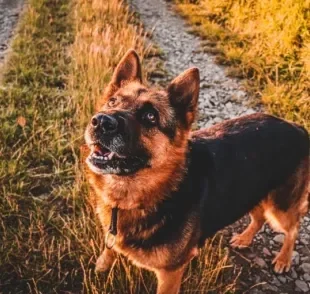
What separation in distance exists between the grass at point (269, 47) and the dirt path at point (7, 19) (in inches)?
132

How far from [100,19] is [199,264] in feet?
17.3

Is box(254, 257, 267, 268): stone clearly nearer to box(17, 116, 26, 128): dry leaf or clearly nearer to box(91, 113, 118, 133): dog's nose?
box(91, 113, 118, 133): dog's nose

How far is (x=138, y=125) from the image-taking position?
259 cm

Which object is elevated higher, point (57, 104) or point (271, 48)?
point (271, 48)

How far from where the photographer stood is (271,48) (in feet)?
20.6

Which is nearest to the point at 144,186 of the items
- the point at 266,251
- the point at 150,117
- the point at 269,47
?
the point at 150,117

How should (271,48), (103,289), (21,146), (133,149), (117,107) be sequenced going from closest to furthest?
1. (133,149)
2. (117,107)
3. (103,289)
4. (21,146)
5. (271,48)

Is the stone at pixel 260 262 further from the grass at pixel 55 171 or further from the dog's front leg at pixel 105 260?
the dog's front leg at pixel 105 260

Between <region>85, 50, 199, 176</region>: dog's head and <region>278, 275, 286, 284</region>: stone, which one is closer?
<region>85, 50, 199, 176</region>: dog's head

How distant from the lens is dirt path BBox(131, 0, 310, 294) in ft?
11.1

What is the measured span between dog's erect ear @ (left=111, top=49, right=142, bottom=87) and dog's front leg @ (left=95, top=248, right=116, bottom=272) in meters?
1.29

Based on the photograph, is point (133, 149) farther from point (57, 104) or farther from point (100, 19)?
point (100, 19)

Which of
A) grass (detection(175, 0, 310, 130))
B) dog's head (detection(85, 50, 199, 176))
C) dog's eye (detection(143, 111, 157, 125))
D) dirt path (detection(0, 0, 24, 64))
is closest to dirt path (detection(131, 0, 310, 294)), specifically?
grass (detection(175, 0, 310, 130))

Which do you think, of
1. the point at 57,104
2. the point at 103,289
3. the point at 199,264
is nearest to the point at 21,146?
the point at 57,104
